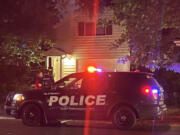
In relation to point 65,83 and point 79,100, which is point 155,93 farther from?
point 65,83

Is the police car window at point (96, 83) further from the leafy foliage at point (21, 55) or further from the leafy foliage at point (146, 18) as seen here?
the leafy foliage at point (21, 55)

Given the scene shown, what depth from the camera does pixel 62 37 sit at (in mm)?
5758

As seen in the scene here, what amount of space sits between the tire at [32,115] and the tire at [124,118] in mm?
2398

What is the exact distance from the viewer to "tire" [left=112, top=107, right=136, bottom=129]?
11.5 meters

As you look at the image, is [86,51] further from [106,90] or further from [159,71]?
[106,90]

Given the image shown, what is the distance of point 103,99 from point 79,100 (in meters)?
0.74

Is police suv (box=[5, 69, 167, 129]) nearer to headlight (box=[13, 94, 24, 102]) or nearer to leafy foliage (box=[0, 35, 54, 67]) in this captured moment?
headlight (box=[13, 94, 24, 102])

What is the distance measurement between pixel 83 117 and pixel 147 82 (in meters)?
2.24

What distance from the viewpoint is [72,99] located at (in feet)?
38.4

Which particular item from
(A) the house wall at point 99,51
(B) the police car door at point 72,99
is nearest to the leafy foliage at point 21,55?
(A) the house wall at point 99,51

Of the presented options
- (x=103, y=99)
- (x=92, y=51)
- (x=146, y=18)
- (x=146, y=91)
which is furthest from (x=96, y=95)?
(x=92, y=51)

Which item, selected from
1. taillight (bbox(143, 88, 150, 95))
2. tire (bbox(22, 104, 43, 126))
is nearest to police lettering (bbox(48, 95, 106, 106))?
tire (bbox(22, 104, 43, 126))

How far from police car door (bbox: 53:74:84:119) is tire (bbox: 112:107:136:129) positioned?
107 cm

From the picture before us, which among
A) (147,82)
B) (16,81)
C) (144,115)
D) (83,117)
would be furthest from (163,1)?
(16,81)
